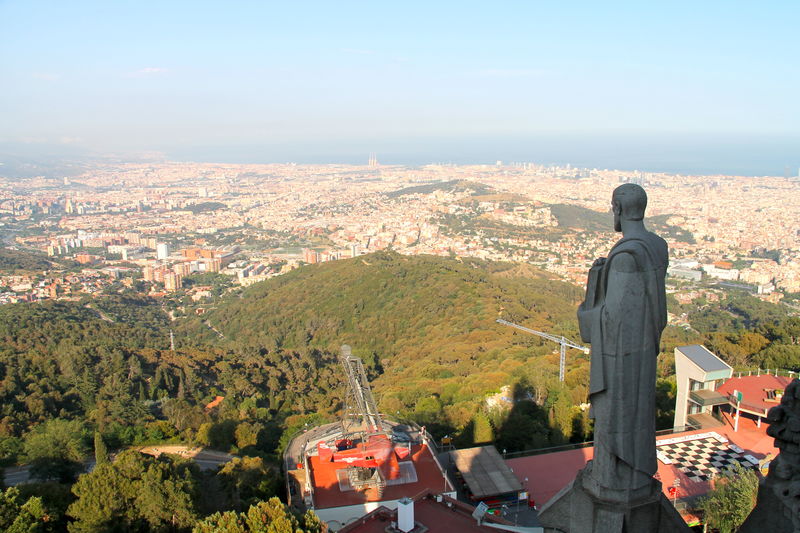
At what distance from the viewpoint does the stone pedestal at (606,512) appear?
84.4 inches

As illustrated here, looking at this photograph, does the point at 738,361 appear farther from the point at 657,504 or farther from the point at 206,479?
the point at 657,504

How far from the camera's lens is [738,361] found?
16344 millimetres

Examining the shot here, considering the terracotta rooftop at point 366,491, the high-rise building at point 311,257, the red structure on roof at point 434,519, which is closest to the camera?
the red structure on roof at point 434,519

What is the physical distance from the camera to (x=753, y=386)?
1158 centimetres

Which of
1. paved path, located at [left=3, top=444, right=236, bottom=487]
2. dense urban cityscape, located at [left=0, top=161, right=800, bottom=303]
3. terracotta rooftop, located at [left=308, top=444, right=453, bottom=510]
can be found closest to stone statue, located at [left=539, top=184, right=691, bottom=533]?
terracotta rooftop, located at [left=308, top=444, right=453, bottom=510]

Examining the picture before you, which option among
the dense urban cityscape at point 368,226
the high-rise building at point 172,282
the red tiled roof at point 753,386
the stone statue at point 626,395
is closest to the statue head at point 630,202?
the stone statue at point 626,395

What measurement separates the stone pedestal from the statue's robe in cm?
5

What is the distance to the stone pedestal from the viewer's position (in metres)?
2.14

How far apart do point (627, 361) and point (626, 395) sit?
12 centimetres

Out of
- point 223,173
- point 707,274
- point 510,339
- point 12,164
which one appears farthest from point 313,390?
point 12,164

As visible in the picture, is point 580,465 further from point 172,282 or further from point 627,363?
point 172,282

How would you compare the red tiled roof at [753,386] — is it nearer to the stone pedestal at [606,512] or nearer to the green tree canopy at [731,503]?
the green tree canopy at [731,503]

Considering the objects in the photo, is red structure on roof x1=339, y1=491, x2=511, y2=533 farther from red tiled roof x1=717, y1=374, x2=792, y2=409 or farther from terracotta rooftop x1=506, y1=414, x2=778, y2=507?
red tiled roof x1=717, y1=374, x2=792, y2=409

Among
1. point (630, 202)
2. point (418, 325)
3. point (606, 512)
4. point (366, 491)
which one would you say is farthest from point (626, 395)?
point (418, 325)
